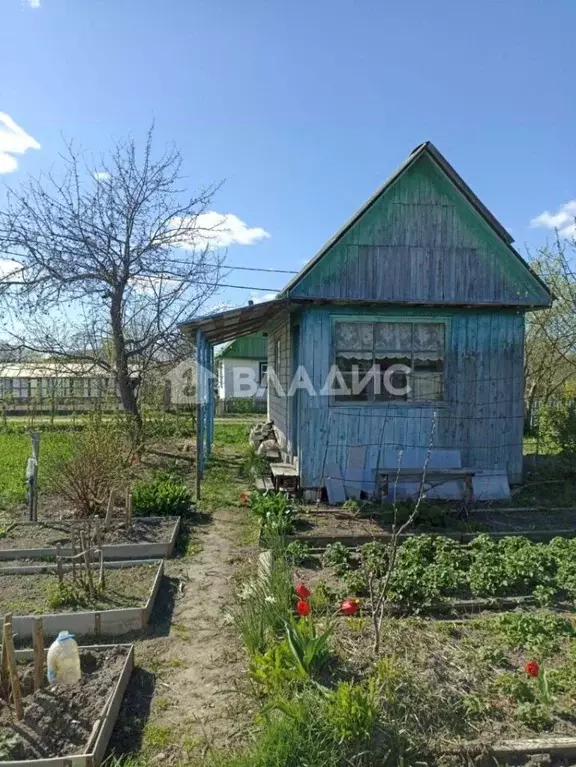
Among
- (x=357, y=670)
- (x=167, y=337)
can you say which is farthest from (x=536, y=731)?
(x=167, y=337)

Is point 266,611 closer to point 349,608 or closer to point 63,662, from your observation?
point 349,608

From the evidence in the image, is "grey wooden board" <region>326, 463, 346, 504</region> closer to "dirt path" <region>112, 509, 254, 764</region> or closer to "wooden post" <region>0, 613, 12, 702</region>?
"dirt path" <region>112, 509, 254, 764</region>

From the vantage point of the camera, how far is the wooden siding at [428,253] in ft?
29.6

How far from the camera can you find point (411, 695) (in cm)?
Answer: 318

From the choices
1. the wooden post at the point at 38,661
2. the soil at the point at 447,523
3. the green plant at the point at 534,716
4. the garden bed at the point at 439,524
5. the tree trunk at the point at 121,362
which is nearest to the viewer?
the green plant at the point at 534,716

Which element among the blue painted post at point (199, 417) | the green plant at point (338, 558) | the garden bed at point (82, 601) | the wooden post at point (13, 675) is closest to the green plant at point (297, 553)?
the green plant at point (338, 558)

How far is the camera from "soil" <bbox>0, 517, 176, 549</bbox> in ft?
21.4

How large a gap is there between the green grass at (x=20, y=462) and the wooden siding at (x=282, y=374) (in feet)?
13.2

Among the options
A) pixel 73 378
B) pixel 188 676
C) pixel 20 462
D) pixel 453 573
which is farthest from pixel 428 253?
pixel 73 378

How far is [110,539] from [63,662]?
126 inches

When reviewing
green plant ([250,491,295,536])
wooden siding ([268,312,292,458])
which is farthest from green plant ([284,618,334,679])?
wooden siding ([268,312,292,458])

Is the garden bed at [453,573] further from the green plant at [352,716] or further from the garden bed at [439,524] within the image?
the green plant at [352,716]

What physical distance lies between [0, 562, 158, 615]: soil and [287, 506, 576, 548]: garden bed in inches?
75.9

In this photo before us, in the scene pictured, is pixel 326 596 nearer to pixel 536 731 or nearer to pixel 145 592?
pixel 145 592
